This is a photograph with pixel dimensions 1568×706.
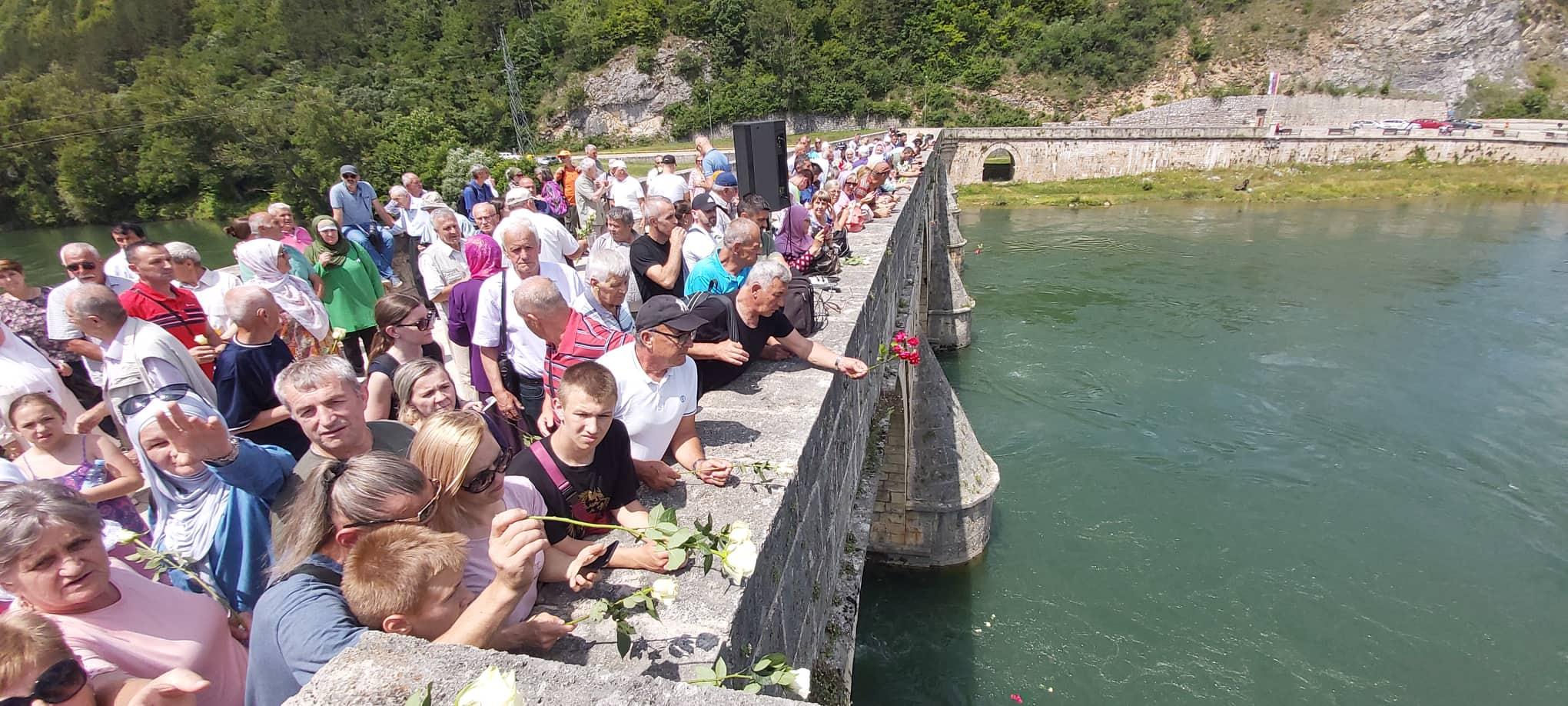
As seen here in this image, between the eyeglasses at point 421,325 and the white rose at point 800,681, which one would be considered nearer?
the white rose at point 800,681

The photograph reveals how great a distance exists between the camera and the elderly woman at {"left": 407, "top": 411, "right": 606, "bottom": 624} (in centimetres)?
196

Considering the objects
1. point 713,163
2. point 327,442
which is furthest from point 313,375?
point 713,163

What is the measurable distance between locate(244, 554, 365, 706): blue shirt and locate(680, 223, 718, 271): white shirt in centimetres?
327

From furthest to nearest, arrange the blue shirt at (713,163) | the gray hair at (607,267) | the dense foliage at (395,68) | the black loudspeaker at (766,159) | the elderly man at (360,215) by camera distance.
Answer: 1. the dense foliage at (395,68)
2. the blue shirt at (713,163)
3. the elderly man at (360,215)
4. the black loudspeaker at (766,159)
5. the gray hair at (607,267)

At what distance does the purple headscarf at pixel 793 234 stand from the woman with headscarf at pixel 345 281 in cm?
315

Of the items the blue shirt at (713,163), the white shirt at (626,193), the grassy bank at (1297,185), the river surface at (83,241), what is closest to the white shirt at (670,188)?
the white shirt at (626,193)

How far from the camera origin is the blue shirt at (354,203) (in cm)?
699

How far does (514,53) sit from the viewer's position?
5347cm

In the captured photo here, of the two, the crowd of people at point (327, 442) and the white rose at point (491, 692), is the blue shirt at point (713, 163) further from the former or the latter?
the white rose at point (491, 692)

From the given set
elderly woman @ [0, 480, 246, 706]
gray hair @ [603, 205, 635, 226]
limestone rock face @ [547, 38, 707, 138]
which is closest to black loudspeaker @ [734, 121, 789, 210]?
gray hair @ [603, 205, 635, 226]

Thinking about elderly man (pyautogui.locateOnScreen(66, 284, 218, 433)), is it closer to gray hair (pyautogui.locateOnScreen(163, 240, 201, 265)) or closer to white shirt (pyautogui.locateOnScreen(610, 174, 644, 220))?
gray hair (pyautogui.locateOnScreen(163, 240, 201, 265))

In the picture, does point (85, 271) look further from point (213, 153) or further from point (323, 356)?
point (213, 153)

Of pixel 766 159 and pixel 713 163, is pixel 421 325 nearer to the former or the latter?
pixel 766 159

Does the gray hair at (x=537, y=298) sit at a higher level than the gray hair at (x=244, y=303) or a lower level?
lower
